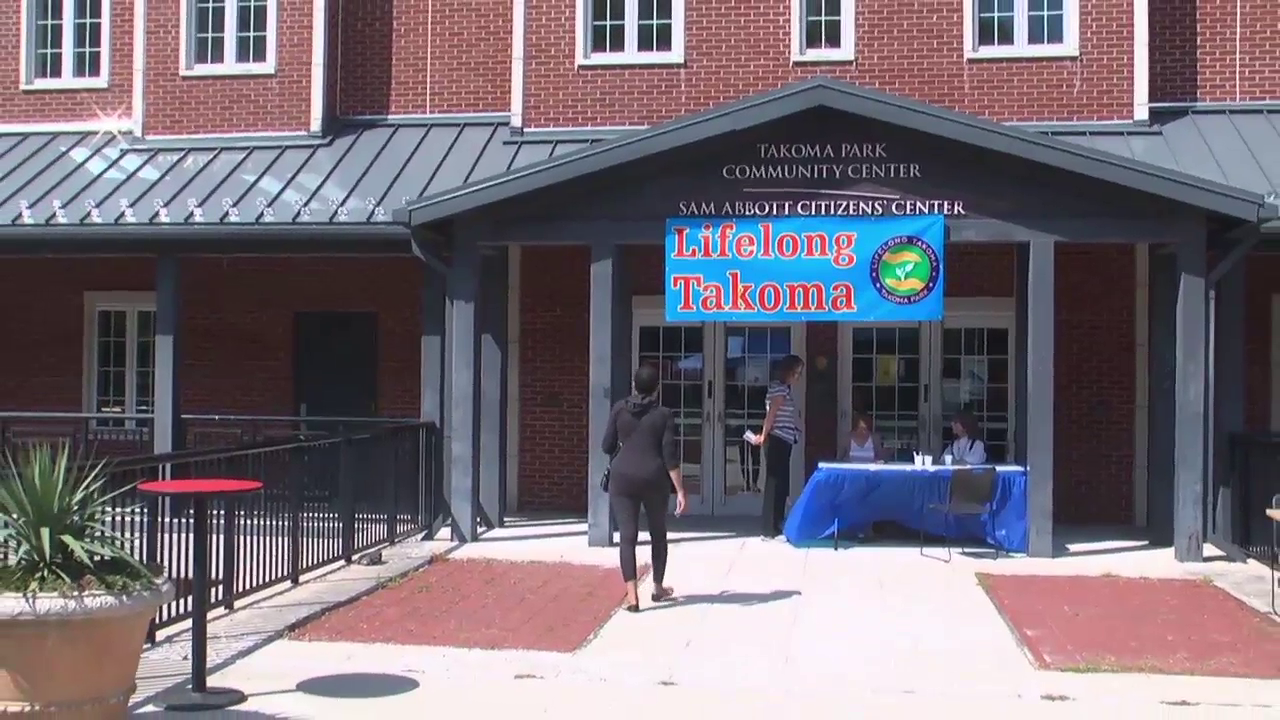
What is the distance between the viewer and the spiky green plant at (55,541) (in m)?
6.05

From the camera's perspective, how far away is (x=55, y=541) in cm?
618

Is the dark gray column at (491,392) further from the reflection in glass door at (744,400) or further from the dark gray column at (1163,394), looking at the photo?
the dark gray column at (1163,394)

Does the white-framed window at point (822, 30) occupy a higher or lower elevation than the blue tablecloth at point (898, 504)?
higher

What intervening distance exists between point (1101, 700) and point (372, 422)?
827 centimetres

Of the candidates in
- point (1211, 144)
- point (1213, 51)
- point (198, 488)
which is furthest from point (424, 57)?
point (198, 488)

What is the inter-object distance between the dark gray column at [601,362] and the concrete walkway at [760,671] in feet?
6.78

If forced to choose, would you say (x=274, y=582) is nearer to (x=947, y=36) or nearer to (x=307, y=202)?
(x=307, y=202)

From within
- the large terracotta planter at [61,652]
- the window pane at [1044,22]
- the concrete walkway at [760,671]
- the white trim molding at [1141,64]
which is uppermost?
the window pane at [1044,22]

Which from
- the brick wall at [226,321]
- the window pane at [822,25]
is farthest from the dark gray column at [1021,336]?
the brick wall at [226,321]

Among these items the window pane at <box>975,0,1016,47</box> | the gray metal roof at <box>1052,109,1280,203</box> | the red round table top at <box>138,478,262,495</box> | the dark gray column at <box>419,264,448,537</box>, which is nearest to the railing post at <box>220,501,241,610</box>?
the red round table top at <box>138,478,262,495</box>

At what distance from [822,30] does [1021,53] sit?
2.05 metres

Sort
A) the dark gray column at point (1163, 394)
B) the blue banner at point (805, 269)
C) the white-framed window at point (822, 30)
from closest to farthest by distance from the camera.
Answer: the blue banner at point (805, 269) → the dark gray column at point (1163, 394) → the white-framed window at point (822, 30)

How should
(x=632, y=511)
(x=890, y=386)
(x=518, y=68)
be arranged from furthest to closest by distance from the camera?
(x=890, y=386) → (x=518, y=68) → (x=632, y=511)

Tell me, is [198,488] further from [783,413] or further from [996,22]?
[996,22]
